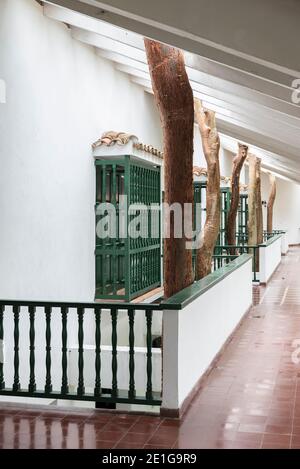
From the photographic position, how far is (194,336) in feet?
17.6

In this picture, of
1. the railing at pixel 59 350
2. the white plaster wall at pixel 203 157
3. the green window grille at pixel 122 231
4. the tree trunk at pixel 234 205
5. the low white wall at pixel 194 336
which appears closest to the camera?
the low white wall at pixel 194 336

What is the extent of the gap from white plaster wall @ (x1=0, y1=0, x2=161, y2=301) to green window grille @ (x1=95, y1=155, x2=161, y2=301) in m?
0.24

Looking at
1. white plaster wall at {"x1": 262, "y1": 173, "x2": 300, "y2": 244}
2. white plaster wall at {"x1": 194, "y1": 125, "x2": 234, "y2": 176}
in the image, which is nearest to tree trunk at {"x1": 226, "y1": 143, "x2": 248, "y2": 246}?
white plaster wall at {"x1": 194, "y1": 125, "x2": 234, "y2": 176}

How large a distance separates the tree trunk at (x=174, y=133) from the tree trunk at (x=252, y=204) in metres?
9.97

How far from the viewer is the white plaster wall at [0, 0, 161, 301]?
6.70 meters

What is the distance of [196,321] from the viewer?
17.9ft

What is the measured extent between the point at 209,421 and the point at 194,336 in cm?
95

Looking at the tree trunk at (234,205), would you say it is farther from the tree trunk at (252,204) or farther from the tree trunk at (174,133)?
the tree trunk at (174,133)

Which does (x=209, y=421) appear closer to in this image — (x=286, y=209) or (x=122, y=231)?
(x=122, y=231)

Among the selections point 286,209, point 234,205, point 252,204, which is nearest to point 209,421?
point 234,205

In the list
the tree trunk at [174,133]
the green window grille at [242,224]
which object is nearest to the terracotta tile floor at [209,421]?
the tree trunk at [174,133]

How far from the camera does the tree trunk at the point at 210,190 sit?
9.34m

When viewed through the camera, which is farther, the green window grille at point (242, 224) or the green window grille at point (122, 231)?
the green window grille at point (242, 224)

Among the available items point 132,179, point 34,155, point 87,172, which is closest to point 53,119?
point 34,155
